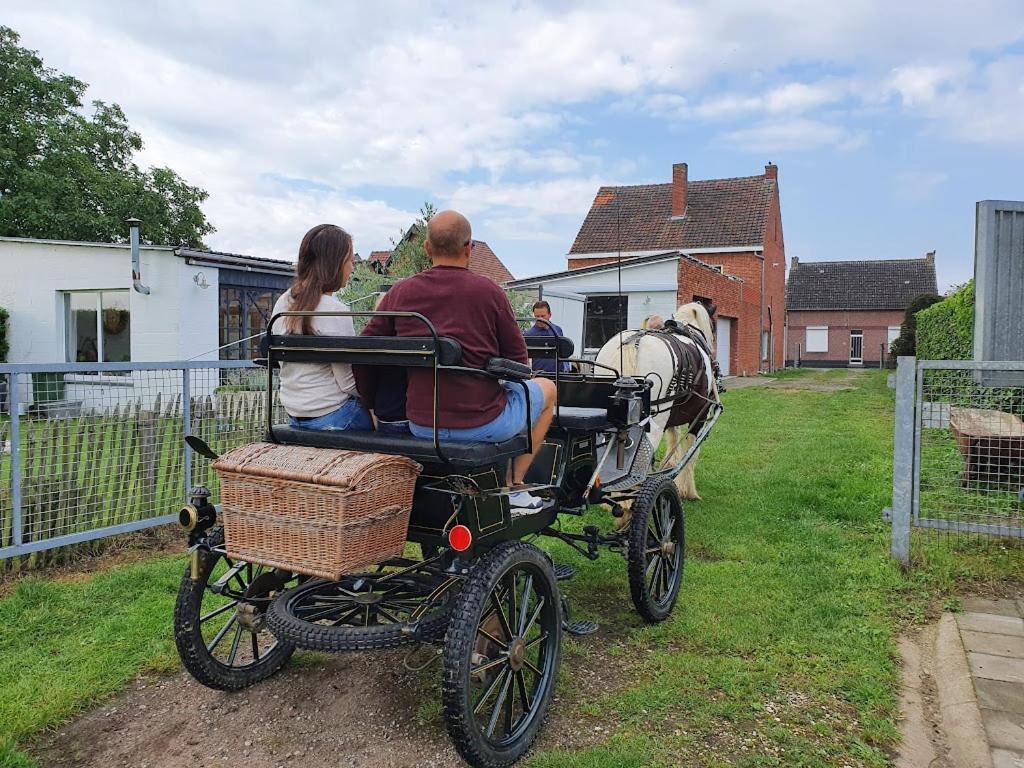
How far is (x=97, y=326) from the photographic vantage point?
13.9 meters

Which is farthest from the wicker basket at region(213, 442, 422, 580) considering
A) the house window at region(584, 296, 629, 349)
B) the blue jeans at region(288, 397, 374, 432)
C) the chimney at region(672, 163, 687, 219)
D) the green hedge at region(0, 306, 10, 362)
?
the chimney at region(672, 163, 687, 219)

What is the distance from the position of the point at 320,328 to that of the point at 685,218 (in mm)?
29838

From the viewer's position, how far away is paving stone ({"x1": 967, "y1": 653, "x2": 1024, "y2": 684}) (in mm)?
3457

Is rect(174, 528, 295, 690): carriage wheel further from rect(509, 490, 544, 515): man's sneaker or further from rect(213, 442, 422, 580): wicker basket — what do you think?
rect(509, 490, 544, 515): man's sneaker

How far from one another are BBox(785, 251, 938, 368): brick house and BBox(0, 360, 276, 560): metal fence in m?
47.4

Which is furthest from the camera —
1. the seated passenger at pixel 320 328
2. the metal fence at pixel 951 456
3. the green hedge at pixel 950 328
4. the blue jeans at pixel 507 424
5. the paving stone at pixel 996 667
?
the green hedge at pixel 950 328

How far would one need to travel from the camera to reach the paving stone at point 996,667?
3.46 metres

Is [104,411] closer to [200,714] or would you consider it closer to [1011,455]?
[200,714]

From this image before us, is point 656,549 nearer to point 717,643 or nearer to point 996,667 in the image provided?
point 717,643

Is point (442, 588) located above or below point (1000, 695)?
above

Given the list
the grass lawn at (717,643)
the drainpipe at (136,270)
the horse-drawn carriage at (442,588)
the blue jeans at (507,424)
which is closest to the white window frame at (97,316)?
the drainpipe at (136,270)

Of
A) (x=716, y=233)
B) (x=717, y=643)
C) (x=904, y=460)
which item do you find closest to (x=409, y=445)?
(x=717, y=643)

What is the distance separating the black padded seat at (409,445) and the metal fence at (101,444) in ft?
7.95

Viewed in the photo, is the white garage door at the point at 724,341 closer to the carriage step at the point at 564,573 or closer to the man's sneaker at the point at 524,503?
the carriage step at the point at 564,573
